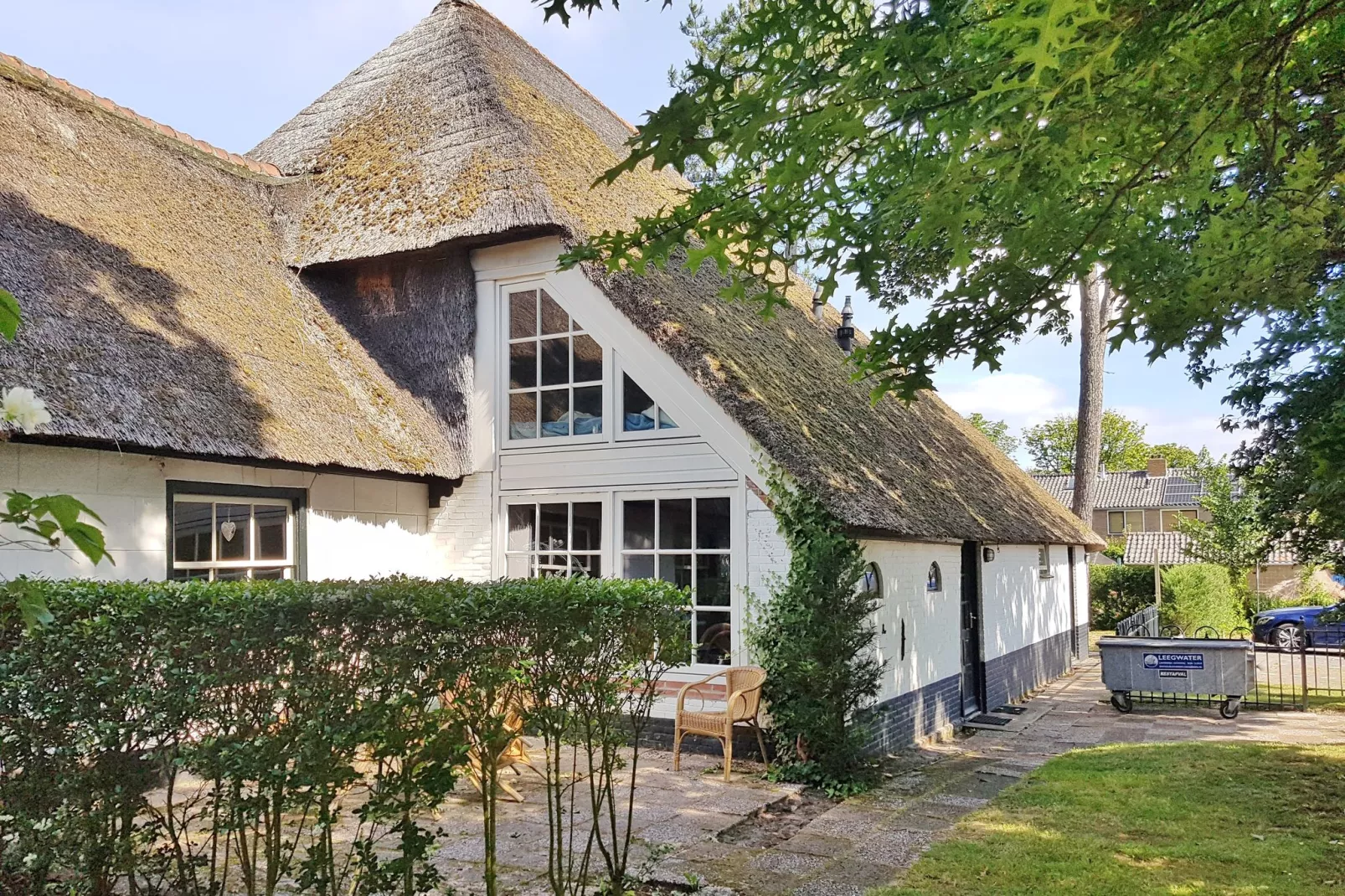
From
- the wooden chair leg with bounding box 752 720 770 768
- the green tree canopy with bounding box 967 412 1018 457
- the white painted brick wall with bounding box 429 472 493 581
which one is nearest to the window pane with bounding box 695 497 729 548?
the wooden chair leg with bounding box 752 720 770 768

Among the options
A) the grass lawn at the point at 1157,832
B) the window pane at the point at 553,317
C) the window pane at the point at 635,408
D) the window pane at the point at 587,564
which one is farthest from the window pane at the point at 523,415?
the grass lawn at the point at 1157,832

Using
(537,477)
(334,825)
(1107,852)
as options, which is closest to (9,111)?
(537,477)

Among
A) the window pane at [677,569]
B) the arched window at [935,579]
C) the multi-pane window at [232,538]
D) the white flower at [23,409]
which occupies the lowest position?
the arched window at [935,579]

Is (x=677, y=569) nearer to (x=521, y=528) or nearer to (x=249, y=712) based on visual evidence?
(x=521, y=528)

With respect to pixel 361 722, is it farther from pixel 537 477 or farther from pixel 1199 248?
pixel 537 477

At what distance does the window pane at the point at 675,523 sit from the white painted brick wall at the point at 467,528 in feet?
6.59

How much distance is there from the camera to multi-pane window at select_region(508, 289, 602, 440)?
1014 centimetres

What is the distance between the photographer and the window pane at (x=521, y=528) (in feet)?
34.0

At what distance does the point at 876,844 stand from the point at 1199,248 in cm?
455

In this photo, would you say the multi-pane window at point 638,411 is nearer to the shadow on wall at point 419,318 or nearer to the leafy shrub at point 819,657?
the leafy shrub at point 819,657

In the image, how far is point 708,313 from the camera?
35.1 ft

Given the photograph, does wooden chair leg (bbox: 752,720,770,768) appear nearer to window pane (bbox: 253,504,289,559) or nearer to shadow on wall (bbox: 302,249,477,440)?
shadow on wall (bbox: 302,249,477,440)

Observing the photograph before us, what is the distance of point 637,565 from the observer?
9734 mm

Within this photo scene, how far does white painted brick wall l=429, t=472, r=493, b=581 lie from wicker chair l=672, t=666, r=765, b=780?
9.42ft
